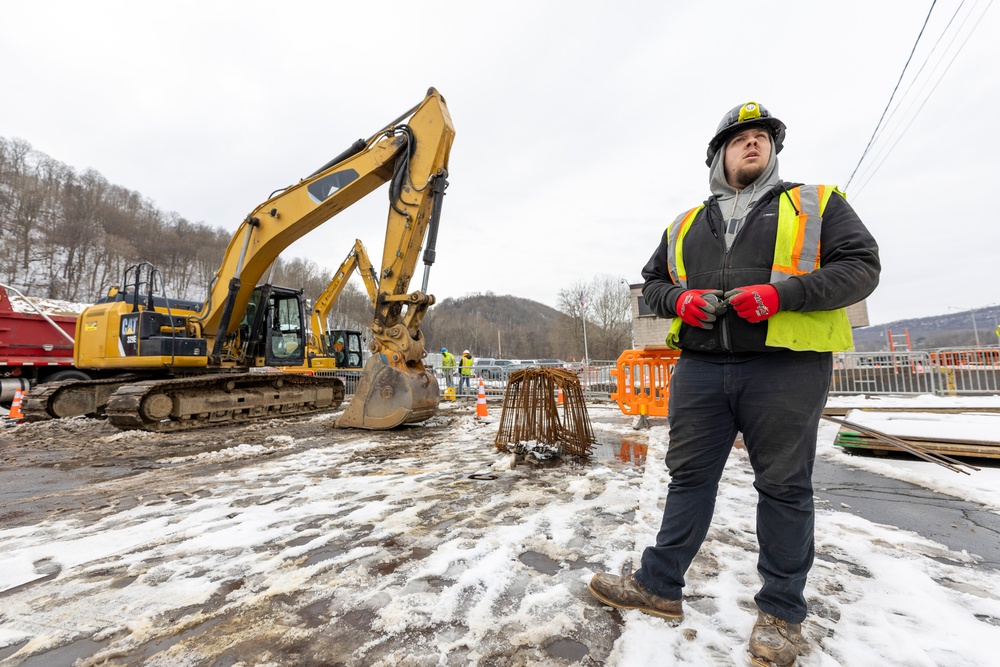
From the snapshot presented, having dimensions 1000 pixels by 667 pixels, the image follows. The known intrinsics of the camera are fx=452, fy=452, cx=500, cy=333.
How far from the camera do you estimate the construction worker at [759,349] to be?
1685mm

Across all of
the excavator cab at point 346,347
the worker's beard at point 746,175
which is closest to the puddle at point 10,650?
the worker's beard at point 746,175

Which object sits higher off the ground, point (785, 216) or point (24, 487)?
point (785, 216)

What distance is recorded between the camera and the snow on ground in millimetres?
1682

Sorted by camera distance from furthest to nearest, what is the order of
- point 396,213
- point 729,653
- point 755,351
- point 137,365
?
point 137,365 < point 396,213 < point 755,351 < point 729,653

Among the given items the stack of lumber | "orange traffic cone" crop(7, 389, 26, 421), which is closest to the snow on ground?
the stack of lumber

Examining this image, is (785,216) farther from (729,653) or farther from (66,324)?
(66,324)

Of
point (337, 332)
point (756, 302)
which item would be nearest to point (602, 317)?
point (337, 332)

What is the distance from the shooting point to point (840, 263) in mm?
1681

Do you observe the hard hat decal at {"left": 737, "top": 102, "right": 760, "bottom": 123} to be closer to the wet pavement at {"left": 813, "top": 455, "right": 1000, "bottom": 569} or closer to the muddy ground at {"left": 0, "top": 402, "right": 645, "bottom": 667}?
the muddy ground at {"left": 0, "top": 402, "right": 645, "bottom": 667}

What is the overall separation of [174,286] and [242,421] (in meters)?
51.2

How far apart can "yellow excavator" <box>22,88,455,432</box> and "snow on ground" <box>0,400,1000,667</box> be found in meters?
3.43

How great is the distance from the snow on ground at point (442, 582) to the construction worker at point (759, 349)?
9.1 inches

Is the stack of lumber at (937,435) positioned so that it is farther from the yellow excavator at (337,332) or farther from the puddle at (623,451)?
the yellow excavator at (337,332)

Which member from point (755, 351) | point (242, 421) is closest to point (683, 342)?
point (755, 351)
